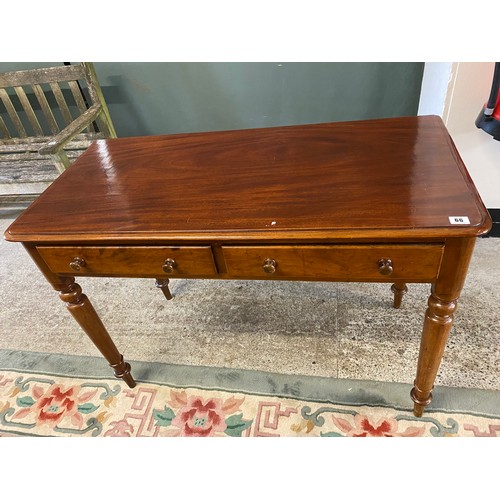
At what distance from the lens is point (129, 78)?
2.39 metres

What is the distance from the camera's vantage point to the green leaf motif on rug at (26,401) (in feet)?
4.98

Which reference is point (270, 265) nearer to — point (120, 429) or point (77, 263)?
point (77, 263)

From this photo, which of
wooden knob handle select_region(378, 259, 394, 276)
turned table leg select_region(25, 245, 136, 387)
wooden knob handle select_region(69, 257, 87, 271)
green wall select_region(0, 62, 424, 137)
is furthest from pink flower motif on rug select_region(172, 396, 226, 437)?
green wall select_region(0, 62, 424, 137)

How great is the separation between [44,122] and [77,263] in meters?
2.14

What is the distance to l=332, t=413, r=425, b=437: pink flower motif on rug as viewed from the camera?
1230mm

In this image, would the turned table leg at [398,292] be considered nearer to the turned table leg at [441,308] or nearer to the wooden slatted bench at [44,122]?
the turned table leg at [441,308]

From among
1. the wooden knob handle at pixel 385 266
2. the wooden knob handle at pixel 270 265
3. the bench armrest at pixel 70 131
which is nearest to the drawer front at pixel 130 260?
the wooden knob handle at pixel 270 265

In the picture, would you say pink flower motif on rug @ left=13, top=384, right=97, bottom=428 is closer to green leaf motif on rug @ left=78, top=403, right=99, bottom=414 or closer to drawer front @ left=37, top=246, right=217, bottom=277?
green leaf motif on rug @ left=78, top=403, right=99, bottom=414

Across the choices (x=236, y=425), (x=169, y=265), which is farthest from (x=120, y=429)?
(x=169, y=265)

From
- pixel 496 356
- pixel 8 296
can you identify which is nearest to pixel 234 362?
pixel 496 356

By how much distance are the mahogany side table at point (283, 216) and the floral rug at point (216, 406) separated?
0.15m

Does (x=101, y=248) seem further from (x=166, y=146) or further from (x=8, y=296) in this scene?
(x=8, y=296)

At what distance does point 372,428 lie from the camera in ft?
4.11

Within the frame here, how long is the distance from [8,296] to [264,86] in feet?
6.41
